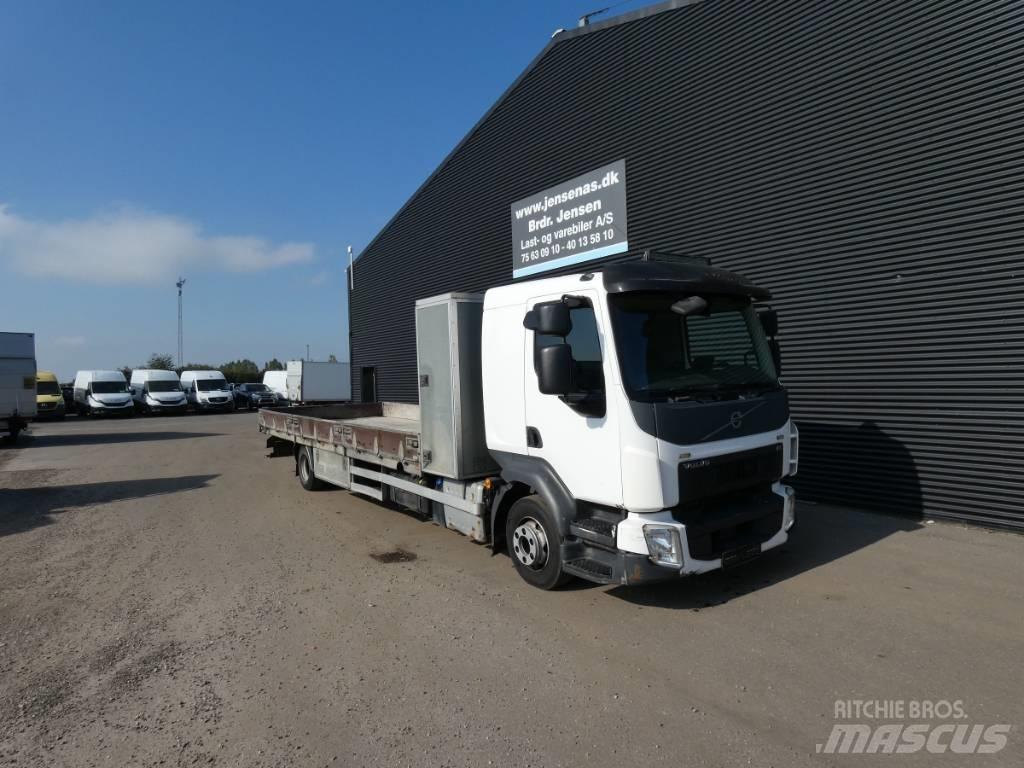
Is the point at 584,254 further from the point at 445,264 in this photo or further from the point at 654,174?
the point at 445,264

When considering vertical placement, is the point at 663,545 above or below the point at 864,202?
below

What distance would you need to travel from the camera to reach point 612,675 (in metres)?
3.71

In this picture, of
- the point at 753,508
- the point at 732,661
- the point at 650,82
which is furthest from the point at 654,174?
the point at 732,661

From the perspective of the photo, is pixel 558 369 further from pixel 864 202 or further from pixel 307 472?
pixel 307 472

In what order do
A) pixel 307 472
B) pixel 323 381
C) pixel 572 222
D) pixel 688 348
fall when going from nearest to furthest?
pixel 688 348
pixel 307 472
pixel 572 222
pixel 323 381

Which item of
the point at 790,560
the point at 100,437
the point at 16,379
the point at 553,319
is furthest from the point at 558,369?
the point at 100,437

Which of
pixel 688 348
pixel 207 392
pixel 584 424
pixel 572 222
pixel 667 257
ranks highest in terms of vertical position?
pixel 572 222

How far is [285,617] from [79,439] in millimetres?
19265

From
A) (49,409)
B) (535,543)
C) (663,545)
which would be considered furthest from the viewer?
(49,409)

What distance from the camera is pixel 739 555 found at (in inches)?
180

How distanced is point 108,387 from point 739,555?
32.1 meters

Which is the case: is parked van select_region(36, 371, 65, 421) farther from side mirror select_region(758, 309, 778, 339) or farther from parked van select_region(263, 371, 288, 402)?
side mirror select_region(758, 309, 778, 339)

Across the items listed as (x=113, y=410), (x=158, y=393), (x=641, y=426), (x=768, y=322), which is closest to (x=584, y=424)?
(x=641, y=426)

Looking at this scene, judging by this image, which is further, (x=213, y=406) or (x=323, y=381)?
(x=213, y=406)
